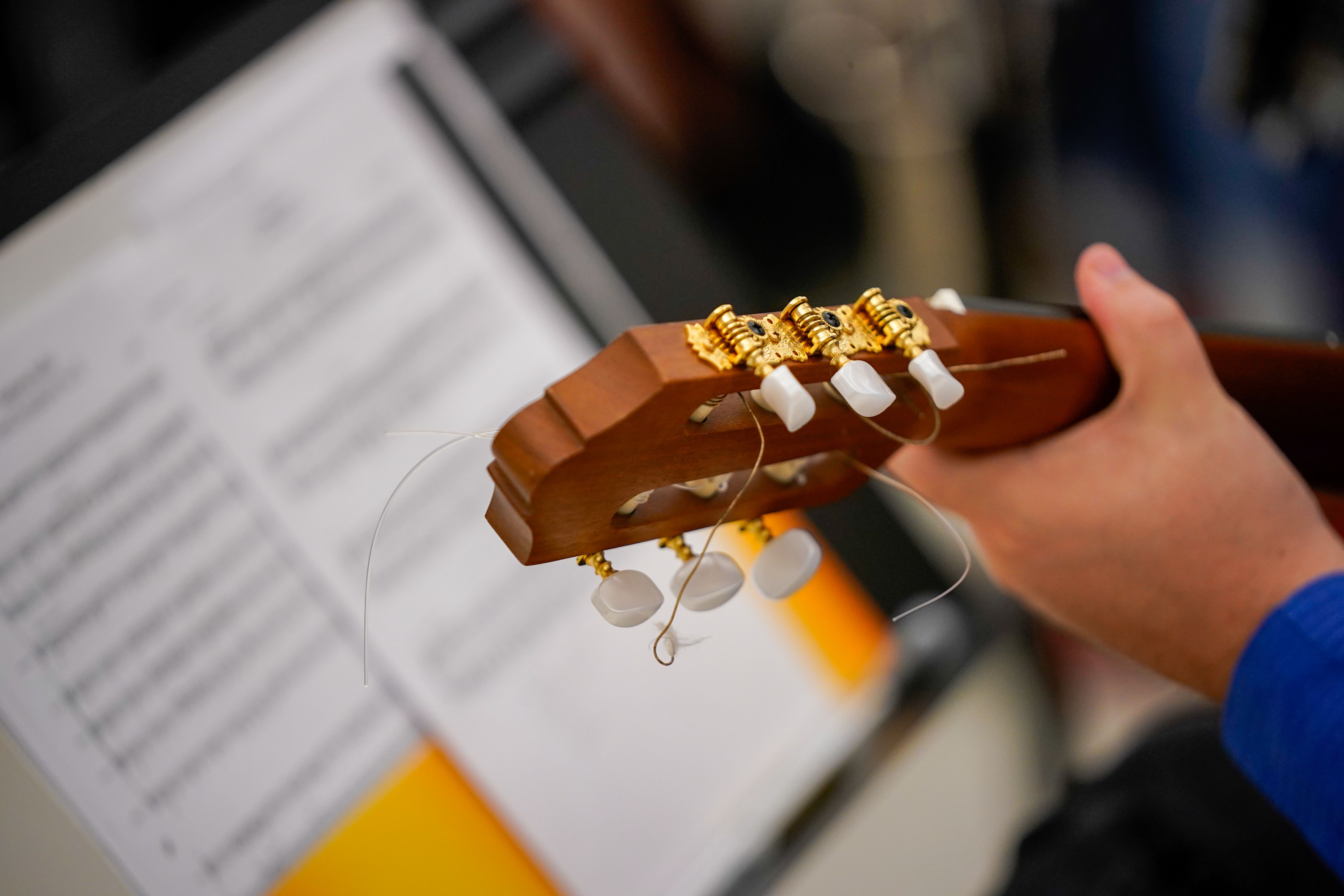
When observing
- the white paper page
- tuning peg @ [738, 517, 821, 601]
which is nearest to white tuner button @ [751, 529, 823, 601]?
tuning peg @ [738, 517, 821, 601]

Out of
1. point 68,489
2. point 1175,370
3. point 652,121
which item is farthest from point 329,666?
point 652,121

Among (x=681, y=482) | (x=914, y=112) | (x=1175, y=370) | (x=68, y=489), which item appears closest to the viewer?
(x=681, y=482)

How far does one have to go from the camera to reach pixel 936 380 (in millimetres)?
501

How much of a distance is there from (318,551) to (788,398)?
65cm

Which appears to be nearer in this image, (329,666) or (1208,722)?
(329,666)

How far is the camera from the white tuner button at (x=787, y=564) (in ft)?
1.85

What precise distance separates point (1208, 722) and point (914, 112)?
1303 mm

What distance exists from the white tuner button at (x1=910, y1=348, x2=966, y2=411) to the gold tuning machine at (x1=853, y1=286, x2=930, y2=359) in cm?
2

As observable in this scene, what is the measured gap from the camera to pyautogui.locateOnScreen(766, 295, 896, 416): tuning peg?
47 centimetres

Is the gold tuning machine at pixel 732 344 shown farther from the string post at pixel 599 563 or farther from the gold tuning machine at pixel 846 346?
the string post at pixel 599 563

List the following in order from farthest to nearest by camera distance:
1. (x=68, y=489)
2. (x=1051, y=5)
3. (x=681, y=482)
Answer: (x=1051, y=5) → (x=68, y=489) → (x=681, y=482)

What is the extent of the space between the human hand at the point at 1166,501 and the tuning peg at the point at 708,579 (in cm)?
30

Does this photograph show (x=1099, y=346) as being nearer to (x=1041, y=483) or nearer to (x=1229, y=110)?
(x=1041, y=483)

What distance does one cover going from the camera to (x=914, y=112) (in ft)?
5.76
